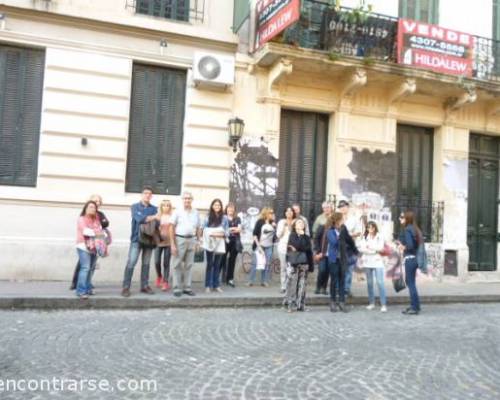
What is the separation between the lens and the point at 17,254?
9.65 m

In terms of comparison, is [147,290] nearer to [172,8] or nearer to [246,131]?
[246,131]

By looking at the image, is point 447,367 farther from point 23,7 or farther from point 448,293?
point 23,7

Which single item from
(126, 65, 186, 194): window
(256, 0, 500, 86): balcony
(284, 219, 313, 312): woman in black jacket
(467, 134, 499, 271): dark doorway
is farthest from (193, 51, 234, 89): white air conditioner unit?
(467, 134, 499, 271): dark doorway

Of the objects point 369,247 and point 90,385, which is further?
point 369,247

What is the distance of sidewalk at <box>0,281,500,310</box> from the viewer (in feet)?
26.1

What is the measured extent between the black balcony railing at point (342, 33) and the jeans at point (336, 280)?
5.00 m

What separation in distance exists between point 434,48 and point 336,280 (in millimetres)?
6596

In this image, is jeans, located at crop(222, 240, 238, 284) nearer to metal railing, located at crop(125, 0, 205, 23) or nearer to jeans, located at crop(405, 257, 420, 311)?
jeans, located at crop(405, 257, 420, 311)

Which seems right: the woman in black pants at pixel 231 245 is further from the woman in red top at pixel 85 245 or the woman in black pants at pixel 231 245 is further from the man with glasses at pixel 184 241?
the woman in red top at pixel 85 245

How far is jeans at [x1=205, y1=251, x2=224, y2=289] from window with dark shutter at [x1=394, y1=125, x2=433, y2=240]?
222 inches

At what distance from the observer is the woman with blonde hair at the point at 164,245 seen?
9344 mm

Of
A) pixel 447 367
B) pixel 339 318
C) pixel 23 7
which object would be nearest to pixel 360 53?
pixel 339 318

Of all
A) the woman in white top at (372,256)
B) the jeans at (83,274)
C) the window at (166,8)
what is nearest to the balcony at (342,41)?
the window at (166,8)

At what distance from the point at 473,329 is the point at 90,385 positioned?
5693 millimetres
